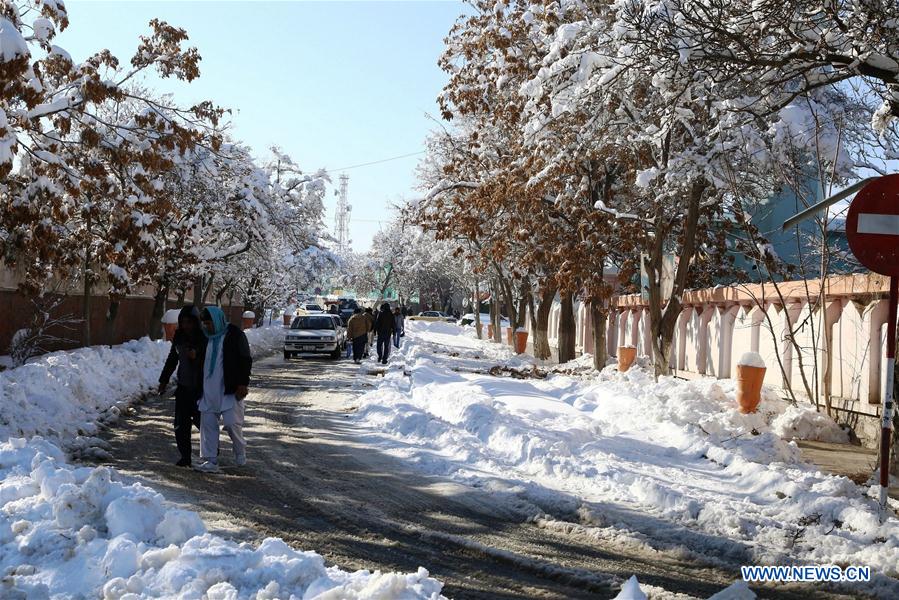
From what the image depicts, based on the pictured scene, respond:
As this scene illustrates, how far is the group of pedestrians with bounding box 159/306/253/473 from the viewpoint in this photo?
34.0ft

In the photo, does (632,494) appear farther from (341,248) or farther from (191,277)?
(341,248)

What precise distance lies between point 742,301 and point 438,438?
7.51m

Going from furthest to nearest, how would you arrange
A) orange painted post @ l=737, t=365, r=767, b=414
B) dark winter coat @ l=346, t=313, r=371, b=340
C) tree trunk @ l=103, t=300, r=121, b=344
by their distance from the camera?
dark winter coat @ l=346, t=313, r=371, b=340, tree trunk @ l=103, t=300, r=121, b=344, orange painted post @ l=737, t=365, r=767, b=414

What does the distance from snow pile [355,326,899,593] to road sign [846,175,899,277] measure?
208cm

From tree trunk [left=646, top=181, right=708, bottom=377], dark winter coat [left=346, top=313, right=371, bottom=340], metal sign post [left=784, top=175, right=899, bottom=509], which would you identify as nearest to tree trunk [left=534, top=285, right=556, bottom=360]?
dark winter coat [left=346, top=313, right=371, bottom=340]

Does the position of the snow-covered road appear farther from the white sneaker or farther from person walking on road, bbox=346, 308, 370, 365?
person walking on road, bbox=346, 308, 370, 365

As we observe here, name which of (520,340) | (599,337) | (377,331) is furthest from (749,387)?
(520,340)

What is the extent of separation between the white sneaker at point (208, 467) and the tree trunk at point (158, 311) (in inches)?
788

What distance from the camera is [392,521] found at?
7.96 m

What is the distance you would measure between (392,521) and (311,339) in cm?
2620

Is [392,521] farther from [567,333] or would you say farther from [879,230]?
[567,333]

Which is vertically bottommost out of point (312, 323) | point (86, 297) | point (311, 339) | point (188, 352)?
point (311, 339)

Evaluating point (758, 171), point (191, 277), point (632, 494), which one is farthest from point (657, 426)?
point (191, 277)

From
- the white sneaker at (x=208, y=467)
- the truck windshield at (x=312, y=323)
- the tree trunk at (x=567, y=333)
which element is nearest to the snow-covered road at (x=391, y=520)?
the white sneaker at (x=208, y=467)
